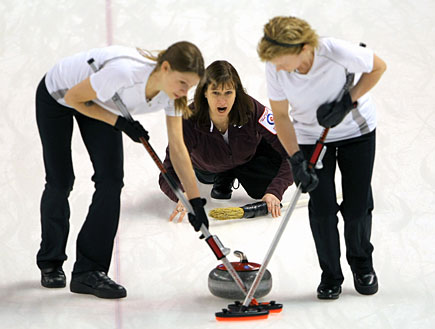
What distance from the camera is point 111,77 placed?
2.47m

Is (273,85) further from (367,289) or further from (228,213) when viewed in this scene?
(228,213)

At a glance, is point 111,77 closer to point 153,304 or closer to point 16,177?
point 153,304

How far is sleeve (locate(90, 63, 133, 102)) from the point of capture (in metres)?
2.47

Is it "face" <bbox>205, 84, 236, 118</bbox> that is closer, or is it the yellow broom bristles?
"face" <bbox>205, 84, 236, 118</bbox>

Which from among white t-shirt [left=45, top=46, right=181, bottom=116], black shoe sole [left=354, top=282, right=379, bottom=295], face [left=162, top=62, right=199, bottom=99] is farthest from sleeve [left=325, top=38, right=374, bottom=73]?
black shoe sole [left=354, top=282, right=379, bottom=295]

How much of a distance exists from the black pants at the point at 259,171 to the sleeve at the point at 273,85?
3.56 ft

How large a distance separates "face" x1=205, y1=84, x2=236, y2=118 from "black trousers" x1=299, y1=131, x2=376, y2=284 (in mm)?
686

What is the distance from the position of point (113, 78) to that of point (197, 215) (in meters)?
0.50

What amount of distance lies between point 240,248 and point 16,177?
1.17 meters

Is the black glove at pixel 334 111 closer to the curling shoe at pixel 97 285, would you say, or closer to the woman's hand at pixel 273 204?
the curling shoe at pixel 97 285

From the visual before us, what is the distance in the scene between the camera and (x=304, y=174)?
2486 mm

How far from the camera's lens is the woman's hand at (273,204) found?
3.49 meters

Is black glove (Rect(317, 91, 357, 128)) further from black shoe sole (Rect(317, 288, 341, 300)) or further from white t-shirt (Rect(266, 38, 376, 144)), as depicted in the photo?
black shoe sole (Rect(317, 288, 341, 300))

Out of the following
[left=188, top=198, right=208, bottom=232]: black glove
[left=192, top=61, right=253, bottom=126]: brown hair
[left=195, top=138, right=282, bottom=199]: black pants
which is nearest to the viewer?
[left=188, top=198, right=208, bottom=232]: black glove
